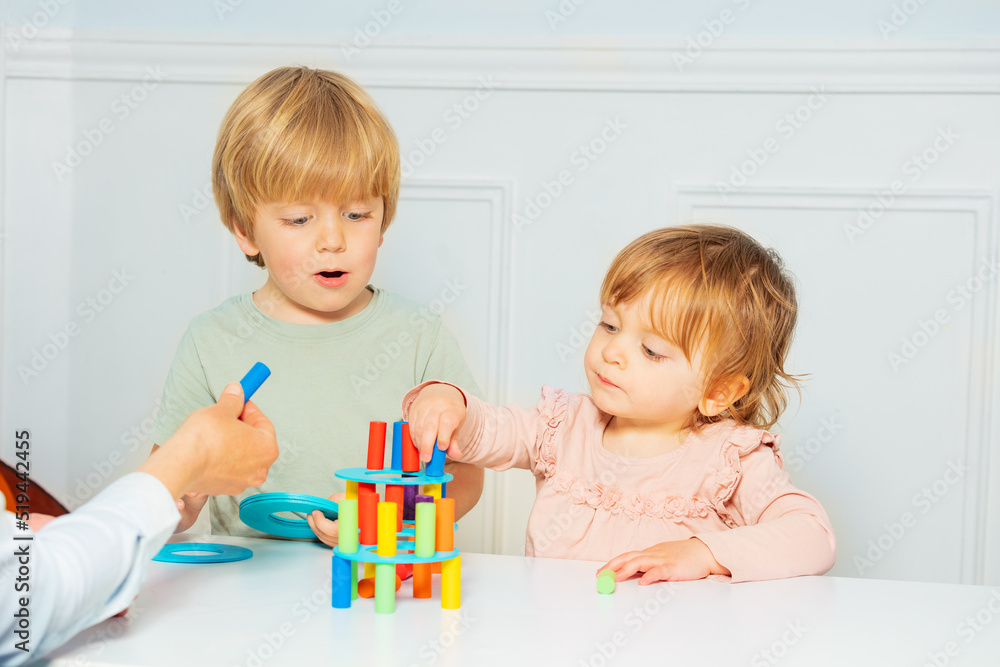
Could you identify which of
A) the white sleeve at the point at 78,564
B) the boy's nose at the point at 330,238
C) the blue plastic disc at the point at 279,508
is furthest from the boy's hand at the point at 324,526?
the boy's nose at the point at 330,238

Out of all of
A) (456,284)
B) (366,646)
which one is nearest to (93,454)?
(456,284)

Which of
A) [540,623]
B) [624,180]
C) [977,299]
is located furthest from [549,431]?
[977,299]

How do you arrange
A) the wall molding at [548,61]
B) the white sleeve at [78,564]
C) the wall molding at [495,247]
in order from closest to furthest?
the white sleeve at [78,564]
the wall molding at [548,61]
the wall molding at [495,247]

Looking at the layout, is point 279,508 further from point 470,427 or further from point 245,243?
point 245,243

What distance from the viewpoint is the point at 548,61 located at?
1.69m

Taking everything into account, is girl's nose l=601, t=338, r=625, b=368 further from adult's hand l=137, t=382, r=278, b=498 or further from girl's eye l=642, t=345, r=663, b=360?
adult's hand l=137, t=382, r=278, b=498

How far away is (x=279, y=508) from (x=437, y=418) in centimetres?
18

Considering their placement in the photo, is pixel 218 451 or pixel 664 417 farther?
pixel 664 417

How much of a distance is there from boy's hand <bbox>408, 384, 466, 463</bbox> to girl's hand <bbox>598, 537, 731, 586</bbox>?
199mm

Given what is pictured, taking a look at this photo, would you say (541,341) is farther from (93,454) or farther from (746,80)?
(93,454)

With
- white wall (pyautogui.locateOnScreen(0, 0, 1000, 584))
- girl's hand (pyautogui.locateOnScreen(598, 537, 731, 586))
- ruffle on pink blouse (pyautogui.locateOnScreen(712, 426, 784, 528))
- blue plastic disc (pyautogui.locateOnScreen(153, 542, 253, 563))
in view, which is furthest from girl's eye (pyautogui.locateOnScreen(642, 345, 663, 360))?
white wall (pyautogui.locateOnScreen(0, 0, 1000, 584))

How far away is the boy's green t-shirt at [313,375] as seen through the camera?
1.25 m

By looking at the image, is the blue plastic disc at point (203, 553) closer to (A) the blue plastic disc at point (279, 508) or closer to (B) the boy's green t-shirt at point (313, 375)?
(A) the blue plastic disc at point (279, 508)

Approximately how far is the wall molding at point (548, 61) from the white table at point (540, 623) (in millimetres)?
1100
